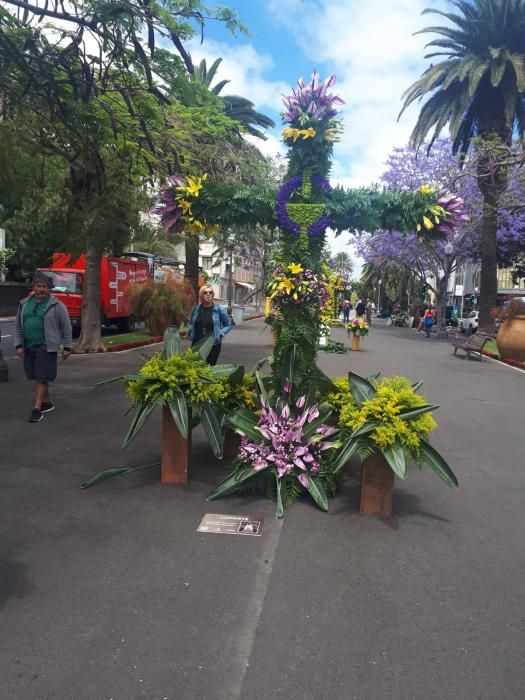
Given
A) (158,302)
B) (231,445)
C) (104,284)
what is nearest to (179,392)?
(231,445)

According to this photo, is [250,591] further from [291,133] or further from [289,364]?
[291,133]

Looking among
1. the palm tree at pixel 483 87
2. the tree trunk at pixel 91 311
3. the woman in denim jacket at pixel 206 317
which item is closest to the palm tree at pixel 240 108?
the palm tree at pixel 483 87

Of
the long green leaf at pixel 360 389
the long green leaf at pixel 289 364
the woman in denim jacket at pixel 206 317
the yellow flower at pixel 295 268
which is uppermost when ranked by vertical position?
the yellow flower at pixel 295 268

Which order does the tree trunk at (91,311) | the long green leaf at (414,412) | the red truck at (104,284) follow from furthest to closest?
1. the red truck at (104,284)
2. the tree trunk at (91,311)
3. the long green leaf at (414,412)

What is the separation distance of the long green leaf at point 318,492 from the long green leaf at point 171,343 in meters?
1.64

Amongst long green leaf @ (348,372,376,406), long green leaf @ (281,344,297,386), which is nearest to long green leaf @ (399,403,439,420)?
long green leaf @ (348,372,376,406)

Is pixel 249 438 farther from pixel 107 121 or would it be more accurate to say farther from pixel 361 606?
pixel 107 121

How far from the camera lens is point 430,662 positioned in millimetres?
2832

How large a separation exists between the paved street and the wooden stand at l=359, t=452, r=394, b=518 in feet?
0.34

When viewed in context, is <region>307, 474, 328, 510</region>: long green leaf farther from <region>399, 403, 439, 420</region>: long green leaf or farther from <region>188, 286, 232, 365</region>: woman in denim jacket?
<region>188, 286, 232, 365</region>: woman in denim jacket

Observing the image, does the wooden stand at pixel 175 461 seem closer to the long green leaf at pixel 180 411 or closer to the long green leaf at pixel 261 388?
the long green leaf at pixel 180 411

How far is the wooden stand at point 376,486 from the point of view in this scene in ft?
15.3

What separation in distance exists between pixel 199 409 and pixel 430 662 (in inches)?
109

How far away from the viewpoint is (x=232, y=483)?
4.89 metres
